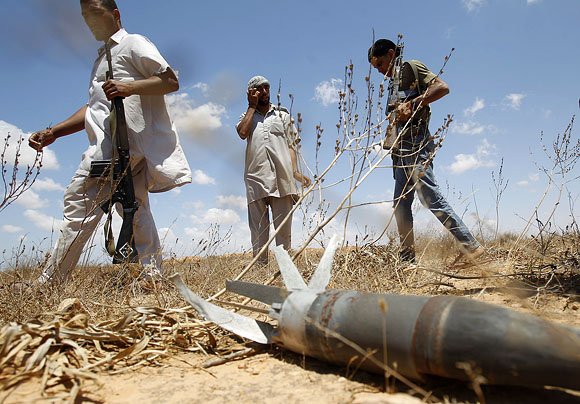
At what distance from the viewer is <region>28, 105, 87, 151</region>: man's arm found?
340 centimetres

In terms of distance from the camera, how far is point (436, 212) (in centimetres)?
351

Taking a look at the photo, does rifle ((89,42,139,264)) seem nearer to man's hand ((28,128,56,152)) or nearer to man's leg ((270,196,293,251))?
man's hand ((28,128,56,152))

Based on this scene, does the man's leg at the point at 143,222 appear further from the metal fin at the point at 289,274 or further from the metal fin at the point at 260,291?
the metal fin at the point at 289,274

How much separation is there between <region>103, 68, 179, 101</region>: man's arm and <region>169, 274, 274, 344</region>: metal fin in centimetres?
183

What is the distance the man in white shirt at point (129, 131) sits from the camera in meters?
3.15

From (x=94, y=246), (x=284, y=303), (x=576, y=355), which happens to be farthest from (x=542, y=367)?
(x=94, y=246)

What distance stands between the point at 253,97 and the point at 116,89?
1736 mm

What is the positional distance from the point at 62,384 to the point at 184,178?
2072mm

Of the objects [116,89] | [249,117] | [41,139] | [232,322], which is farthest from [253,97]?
[232,322]

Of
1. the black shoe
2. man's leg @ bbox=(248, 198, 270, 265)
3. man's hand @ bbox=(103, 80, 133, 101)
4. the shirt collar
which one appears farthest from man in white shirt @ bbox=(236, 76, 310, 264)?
man's hand @ bbox=(103, 80, 133, 101)

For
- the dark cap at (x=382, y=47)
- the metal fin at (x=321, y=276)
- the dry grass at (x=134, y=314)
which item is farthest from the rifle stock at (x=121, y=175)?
the dark cap at (x=382, y=47)

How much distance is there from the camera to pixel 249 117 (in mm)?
4555

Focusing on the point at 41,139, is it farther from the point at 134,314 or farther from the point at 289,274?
the point at 289,274

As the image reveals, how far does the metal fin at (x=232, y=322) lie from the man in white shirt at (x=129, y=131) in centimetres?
144
